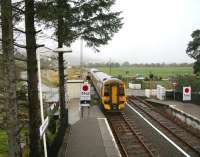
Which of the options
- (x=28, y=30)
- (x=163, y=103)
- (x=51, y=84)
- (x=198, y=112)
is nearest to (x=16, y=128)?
(x=28, y=30)

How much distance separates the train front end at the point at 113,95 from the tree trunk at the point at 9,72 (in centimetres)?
1940

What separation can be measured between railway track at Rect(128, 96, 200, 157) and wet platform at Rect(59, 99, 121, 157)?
137 inches

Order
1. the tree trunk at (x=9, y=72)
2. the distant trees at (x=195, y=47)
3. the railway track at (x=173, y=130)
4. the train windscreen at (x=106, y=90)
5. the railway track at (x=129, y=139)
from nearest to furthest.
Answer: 1. the tree trunk at (x=9, y=72)
2. the railway track at (x=129, y=139)
3. the railway track at (x=173, y=130)
4. the train windscreen at (x=106, y=90)
5. the distant trees at (x=195, y=47)

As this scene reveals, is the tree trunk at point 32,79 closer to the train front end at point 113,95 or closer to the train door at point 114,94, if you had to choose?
A: the train front end at point 113,95

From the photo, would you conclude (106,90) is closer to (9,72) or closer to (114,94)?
(114,94)

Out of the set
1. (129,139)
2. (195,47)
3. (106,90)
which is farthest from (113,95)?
(195,47)

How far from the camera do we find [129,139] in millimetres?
20156

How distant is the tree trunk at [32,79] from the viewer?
34.7 ft

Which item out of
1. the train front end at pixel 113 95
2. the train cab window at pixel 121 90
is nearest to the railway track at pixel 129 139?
the train front end at pixel 113 95

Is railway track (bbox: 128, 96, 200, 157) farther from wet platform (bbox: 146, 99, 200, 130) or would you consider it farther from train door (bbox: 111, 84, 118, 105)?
train door (bbox: 111, 84, 118, 105)

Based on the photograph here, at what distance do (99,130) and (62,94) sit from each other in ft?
9.95

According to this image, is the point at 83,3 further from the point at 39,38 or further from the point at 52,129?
the point at 39,38

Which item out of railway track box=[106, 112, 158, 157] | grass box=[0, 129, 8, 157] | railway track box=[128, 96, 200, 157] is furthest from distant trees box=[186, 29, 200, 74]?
grass box=[0, 129, 8, 157]

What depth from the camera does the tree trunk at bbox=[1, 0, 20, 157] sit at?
26.8ft
